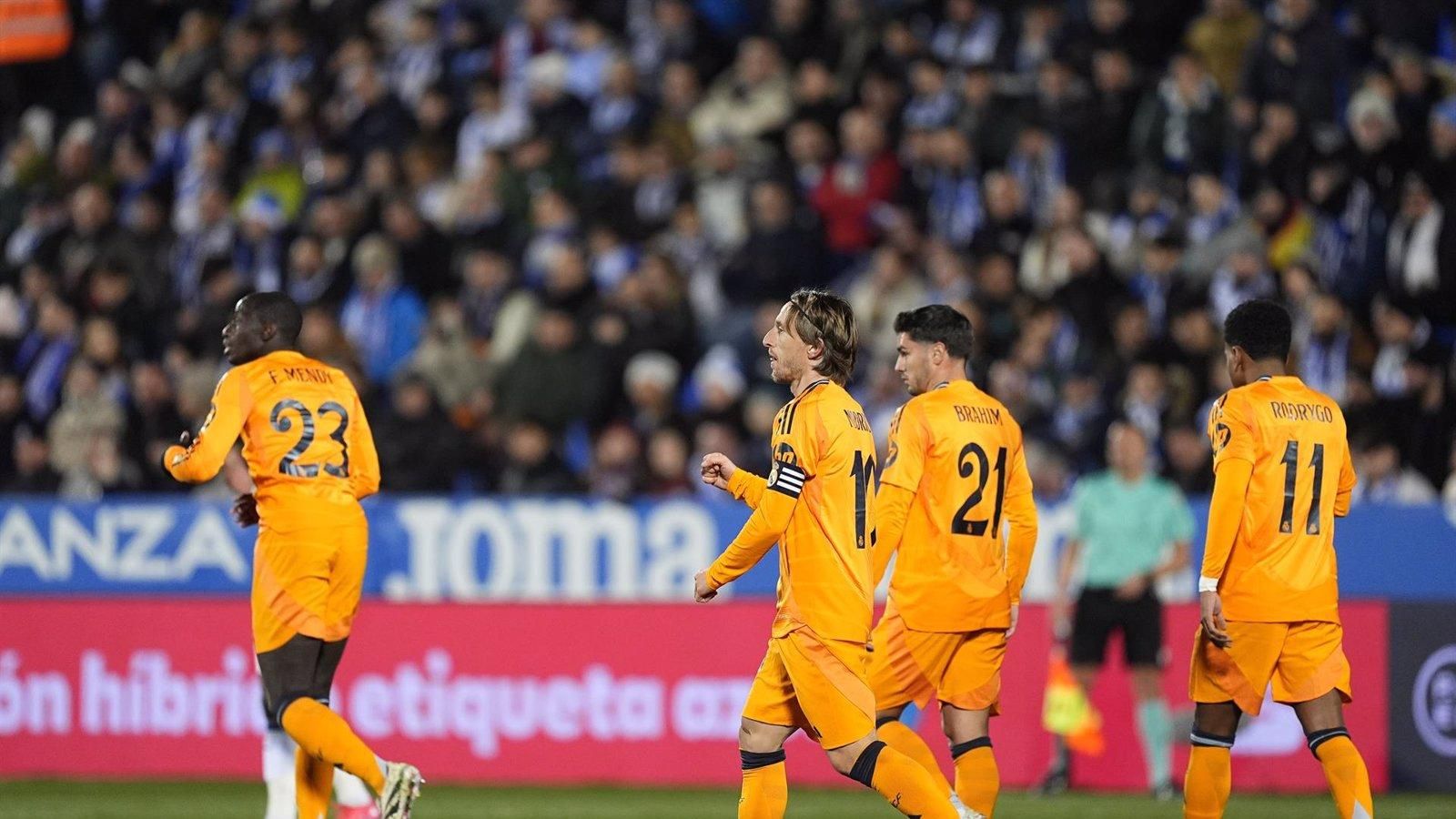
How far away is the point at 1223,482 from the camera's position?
8.44 m

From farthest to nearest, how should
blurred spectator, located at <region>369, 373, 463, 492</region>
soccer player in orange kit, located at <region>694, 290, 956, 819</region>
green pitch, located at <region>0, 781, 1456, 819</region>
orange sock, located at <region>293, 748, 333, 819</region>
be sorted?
blurred spectator, located at <region>369, 373, 463, 492</region>, green pitch, located at <region>0, 781, 1456, 819</region>, orange sock, located at <region>293, 748, 333, 819</region>, soccer player in orange kit, located at <region>694, 290, 956, 819</region>

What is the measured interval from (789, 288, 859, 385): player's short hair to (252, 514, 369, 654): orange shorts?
7.62 feet

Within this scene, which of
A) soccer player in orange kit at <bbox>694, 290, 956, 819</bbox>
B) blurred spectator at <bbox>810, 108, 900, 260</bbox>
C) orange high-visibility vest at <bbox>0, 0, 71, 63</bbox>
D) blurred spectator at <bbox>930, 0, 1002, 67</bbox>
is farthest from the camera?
blurred spectator at <bbox>930, 0, 1002, 67</bbox>

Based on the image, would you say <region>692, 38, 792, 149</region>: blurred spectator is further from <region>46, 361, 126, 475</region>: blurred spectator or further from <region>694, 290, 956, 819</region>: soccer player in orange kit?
<region>694, 290, 956, 819</region>: soccer player in orange kit

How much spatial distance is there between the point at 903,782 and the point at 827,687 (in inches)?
17.4

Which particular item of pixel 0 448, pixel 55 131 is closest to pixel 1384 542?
pixel 0 448

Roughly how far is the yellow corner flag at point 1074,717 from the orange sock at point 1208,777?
415 cm

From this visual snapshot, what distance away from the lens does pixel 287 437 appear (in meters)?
8.94

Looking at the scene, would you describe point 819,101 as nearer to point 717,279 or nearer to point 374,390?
point 717,279

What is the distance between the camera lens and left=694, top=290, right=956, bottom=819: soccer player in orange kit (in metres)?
7.79

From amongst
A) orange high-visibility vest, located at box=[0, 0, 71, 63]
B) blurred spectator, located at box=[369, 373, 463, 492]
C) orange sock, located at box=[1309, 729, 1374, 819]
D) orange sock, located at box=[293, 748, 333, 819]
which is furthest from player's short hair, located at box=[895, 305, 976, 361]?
orange high-visibility vest, located at box=[0, 0, 71, 63]

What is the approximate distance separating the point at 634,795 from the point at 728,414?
4.14 metres

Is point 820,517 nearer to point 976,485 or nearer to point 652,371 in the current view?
point 976,485

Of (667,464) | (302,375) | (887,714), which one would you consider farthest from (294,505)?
(667,464)
